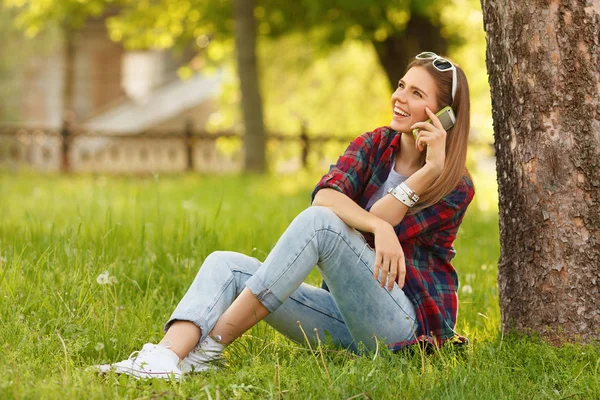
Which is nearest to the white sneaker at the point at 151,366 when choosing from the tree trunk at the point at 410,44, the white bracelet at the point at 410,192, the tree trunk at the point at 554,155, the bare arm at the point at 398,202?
the bare arm at the point at 398,202

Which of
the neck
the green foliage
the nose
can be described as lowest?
the neck

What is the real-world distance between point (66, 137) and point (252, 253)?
1258 cm

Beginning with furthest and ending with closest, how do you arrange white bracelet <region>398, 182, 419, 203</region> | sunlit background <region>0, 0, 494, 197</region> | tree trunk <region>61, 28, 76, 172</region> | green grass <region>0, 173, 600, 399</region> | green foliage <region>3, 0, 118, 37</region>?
tree trunk <region>61, 28, 76, 172</region> → green foliage <region>3, 0, 118, 37</region> → sunlit background <region>0, 0, 494, 197</region> → white bracelet <region>398, 182, 419, 203</region> → green grass <region>0, 173, 600, 399</region>

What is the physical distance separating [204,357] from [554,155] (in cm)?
160

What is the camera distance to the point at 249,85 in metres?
13.1

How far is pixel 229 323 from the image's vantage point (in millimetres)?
3043

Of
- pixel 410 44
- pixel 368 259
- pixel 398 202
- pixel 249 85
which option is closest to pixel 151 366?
pixel 368 259

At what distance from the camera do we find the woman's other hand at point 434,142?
3.10m

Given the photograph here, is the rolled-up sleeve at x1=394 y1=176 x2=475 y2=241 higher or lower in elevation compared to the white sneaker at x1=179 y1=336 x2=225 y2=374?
higher

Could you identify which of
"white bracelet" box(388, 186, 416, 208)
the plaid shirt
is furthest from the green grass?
"white bracelet" box(388, 186, 416, 208)

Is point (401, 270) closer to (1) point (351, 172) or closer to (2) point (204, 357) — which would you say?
(1) point (351, 172)

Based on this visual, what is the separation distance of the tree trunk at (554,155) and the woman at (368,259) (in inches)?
9.3

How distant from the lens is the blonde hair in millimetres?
3117

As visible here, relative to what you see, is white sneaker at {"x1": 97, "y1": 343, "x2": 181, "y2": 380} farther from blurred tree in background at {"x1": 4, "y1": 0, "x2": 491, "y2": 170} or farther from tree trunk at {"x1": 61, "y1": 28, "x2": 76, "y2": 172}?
tree trunk at {"x1": 61, "y1": 28, "x2": 76, "y2": 172}
